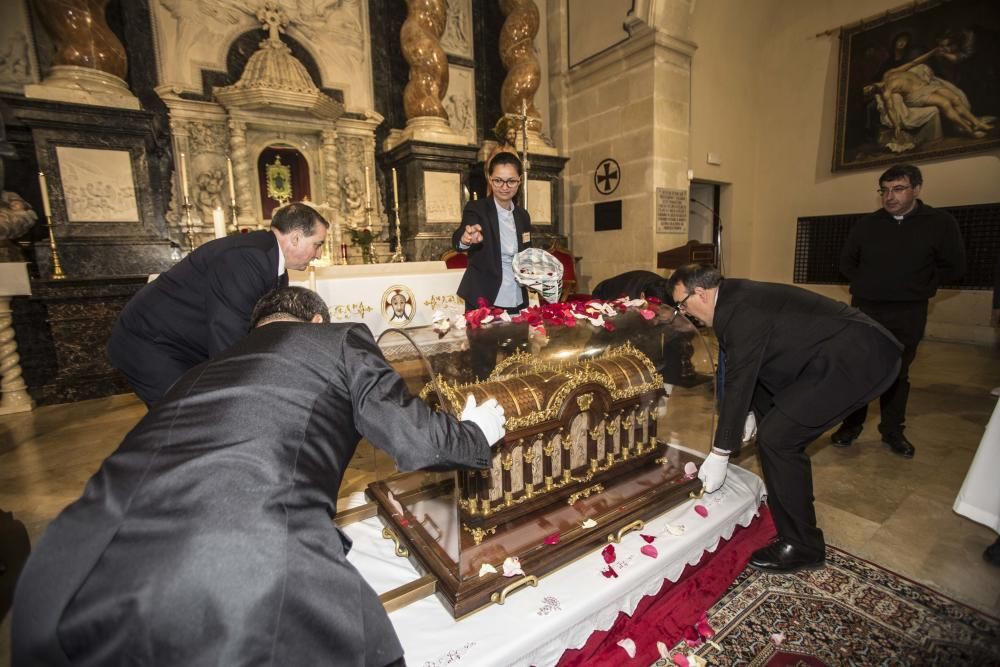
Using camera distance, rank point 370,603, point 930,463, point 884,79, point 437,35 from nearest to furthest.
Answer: point 370,603 < point 930,463 < point 437,35 < point 884,79

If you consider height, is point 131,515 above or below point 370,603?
above

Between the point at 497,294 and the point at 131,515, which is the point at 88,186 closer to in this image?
the point at 497,294

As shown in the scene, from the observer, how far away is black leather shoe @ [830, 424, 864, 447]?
12.1 ft

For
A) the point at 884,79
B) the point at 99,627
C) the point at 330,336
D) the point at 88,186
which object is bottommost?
the point at 99,627

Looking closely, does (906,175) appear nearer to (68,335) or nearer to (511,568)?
(511,568)

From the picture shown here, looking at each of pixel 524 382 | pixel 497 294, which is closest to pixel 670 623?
pixel 524 382

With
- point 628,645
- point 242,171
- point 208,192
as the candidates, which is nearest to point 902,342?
point 628,645

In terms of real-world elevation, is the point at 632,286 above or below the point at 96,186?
below

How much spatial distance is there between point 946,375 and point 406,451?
706 centimetres

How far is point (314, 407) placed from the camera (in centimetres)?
121

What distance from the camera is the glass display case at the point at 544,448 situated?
1.83 metres

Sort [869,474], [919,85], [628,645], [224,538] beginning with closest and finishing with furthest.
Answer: [224,538], [628,645], [869,474], [919,85]

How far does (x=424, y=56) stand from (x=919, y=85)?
26.6 feet

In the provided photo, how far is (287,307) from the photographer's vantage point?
1.53m
